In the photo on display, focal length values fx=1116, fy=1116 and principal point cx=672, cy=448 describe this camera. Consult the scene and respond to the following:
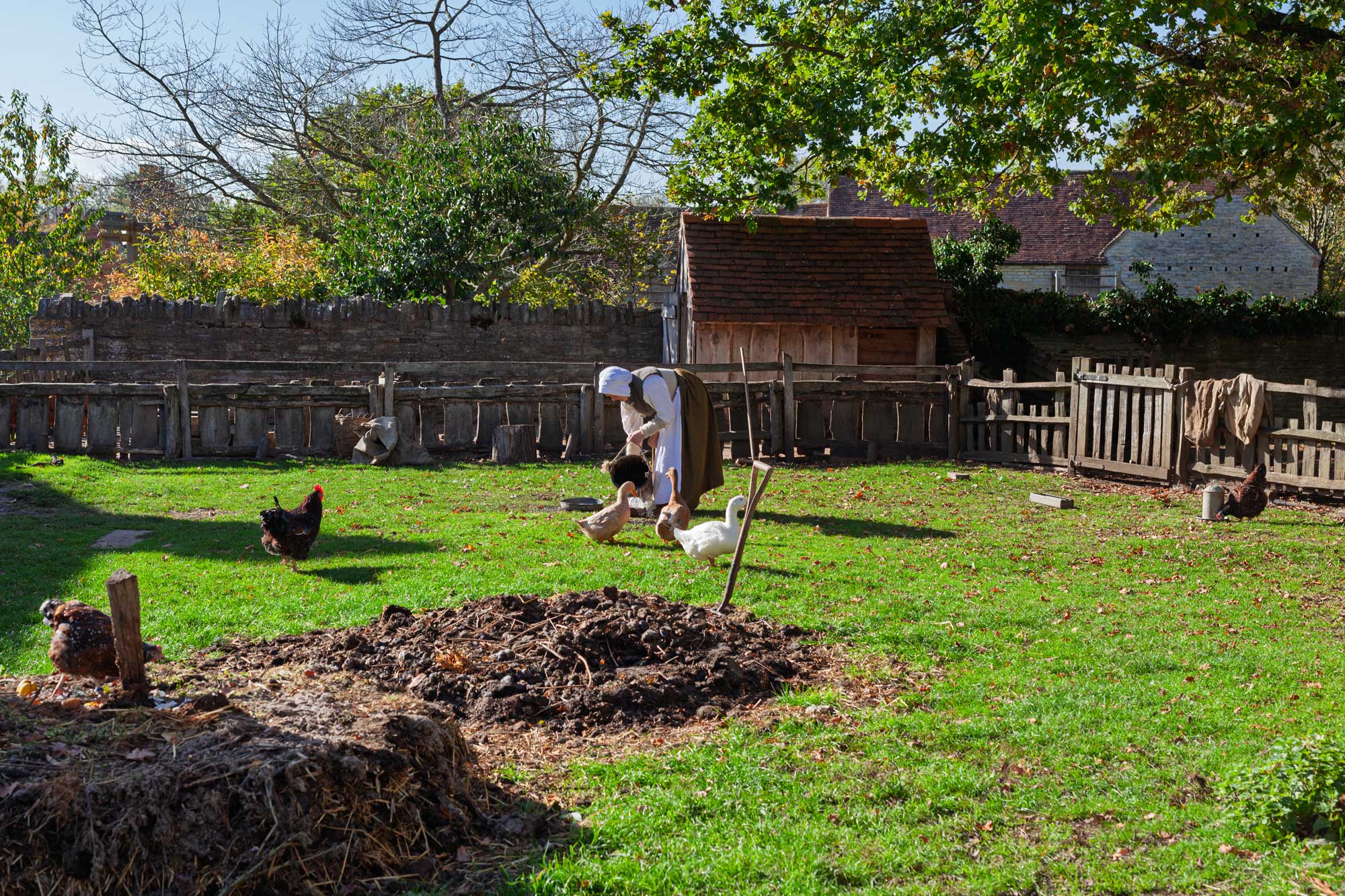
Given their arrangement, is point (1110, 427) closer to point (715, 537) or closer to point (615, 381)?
point (615, 381)

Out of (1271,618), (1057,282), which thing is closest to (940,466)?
(1271,618)

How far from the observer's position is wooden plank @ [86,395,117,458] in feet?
53.5

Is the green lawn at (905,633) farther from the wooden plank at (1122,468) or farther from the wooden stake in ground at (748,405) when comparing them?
the wooden stake in ground at (748,405)

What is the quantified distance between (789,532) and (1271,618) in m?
4.57

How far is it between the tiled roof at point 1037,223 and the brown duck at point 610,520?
29.8 m

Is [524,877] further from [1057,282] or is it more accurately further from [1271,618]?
[1057,282]

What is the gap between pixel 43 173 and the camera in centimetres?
2958

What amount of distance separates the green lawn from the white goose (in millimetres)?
245

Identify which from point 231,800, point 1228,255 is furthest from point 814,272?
point 1228,255

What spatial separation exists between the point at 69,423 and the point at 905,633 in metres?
13.8

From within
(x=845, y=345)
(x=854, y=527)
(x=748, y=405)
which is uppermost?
(x=845, y=345)

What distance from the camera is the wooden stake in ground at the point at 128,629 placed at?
4.64 m

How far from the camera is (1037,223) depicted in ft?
130

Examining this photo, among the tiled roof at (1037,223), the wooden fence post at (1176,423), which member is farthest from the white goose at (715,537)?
Answer: the tiled roof at (1037,223)
